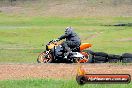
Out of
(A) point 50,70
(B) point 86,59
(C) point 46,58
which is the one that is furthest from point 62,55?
(A) point 50,70

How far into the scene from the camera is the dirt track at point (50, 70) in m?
16.0

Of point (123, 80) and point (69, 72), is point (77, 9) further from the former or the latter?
point (123, 80)

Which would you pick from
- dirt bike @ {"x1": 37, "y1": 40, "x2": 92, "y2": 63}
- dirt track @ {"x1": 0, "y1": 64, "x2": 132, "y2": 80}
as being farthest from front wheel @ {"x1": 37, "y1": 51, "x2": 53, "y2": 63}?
dirt track @ {"x1": 0, "y1": 64, "x2": 132, "y2": 80}

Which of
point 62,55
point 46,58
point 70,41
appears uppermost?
point 70,41

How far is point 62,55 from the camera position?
2098cm

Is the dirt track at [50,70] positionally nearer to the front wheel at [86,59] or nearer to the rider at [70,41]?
the front wheel at [86,59]

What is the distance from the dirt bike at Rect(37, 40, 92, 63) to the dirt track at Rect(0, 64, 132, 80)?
1450 mm

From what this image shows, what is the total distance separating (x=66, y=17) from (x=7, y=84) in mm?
69687

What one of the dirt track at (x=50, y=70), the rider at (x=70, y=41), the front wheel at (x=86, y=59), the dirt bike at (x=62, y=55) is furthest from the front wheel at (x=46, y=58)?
the dirt track at (x=50, y=70)

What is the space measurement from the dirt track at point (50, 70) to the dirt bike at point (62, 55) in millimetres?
1450

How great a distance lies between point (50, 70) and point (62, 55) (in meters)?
3.69

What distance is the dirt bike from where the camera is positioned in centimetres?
2055

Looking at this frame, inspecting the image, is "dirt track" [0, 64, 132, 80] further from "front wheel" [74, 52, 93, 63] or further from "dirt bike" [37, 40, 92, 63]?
"dirt bike" [37, 40, 92, 63]

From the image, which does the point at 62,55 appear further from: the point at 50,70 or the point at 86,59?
the point at 50,70
